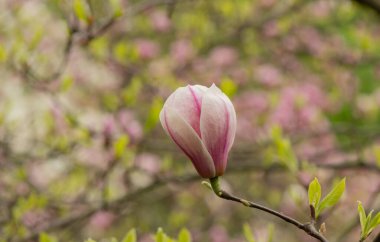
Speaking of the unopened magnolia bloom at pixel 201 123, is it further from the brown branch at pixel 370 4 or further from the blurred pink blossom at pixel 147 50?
the blurred pink blossom at pixel 147 50

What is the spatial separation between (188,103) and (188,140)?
6 cm

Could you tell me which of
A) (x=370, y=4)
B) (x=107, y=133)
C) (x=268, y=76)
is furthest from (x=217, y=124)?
(x=268, y=76)

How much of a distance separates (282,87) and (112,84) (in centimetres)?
176

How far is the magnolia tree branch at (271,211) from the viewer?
81 centimetres

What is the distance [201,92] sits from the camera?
885 millimetres

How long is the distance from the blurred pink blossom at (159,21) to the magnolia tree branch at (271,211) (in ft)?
13.5

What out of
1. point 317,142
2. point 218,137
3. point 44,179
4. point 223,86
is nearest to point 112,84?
point 44,179

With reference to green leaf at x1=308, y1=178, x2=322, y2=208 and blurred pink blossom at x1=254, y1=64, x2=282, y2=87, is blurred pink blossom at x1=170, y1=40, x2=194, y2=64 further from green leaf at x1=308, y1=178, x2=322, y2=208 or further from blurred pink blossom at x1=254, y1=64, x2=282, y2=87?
green leaf at x1=308, y1=178, x2=322, y2=208

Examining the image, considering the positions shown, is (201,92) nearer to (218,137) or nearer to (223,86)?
(218,137)

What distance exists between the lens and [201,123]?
870 mm

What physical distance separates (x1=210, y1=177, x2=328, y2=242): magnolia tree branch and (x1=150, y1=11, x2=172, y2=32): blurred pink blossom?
4113 mm

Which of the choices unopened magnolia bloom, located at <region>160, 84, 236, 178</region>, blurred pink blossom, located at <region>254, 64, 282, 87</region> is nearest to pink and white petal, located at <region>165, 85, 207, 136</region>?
unopened magnolia bloom, located at <region>160, 84, 236, 178</region>

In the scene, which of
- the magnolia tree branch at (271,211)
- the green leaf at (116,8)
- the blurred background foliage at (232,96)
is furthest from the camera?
the blurred background foliage at (232,96)

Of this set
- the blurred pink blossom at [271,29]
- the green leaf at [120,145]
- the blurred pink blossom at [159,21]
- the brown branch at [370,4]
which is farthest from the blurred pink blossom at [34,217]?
the blurred pink blossom at [159,21]
